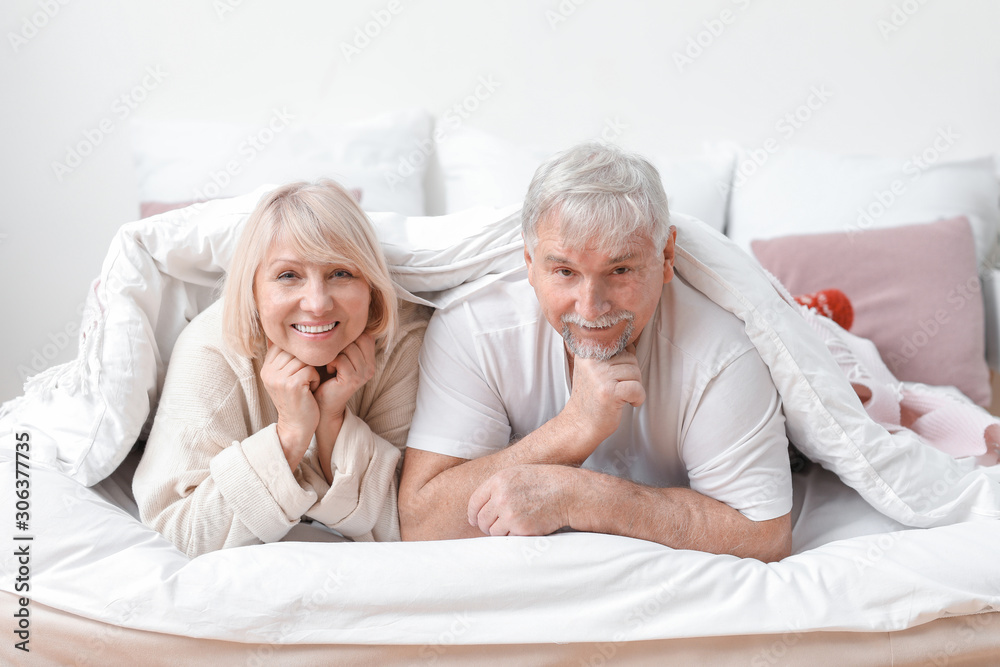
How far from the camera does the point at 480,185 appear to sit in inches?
88.1

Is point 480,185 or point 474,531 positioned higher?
point 480,185

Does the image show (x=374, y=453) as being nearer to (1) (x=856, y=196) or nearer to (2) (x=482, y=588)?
(2) (x=482, y=588)

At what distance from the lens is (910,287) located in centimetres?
200

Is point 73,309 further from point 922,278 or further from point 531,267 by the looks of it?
point 922,278

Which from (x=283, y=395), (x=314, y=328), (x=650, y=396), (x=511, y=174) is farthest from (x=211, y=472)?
(x=511, y=174)

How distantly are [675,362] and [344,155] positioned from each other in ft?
4.05

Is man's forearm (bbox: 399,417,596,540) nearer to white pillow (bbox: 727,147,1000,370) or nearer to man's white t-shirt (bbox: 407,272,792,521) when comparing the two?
man's white t-shirt (bbox: 407,272,792,521)

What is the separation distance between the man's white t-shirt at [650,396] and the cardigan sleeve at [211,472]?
26 cm

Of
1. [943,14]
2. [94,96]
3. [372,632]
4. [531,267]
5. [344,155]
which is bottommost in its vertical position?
[372,632]

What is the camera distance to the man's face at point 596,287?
121 centimetres

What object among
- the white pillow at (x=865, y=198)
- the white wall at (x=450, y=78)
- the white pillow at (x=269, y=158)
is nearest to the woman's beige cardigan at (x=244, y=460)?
the white pillow at (x=269, y=158)

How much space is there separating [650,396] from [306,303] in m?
0.62

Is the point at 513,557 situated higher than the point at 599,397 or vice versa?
the point at 599,397

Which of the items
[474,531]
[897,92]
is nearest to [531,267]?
[474,531]
